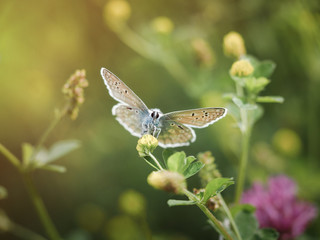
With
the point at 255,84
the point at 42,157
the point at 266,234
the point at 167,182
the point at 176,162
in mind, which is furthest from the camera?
the point at 42,157

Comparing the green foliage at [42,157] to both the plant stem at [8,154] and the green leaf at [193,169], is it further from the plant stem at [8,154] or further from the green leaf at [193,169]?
the green leaf at [193,169]

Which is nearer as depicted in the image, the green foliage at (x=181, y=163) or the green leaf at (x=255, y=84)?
the green foliage at (x=181, y=163)

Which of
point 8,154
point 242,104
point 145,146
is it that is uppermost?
point 242,104

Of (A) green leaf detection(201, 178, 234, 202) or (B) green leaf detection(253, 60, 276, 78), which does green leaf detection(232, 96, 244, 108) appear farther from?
(A) green leaf detection(201, 178, 234, 202)

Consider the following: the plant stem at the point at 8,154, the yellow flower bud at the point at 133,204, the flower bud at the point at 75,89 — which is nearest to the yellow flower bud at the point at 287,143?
the yellow flower bud at the point at 133,204

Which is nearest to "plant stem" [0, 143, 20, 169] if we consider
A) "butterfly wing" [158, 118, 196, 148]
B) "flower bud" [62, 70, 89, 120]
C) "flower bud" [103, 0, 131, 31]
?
"flower bud" [62, 70, 89, 120]

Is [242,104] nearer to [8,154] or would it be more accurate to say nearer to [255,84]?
[255,84]

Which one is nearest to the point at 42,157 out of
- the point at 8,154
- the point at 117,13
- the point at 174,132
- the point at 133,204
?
the point at 8,154
